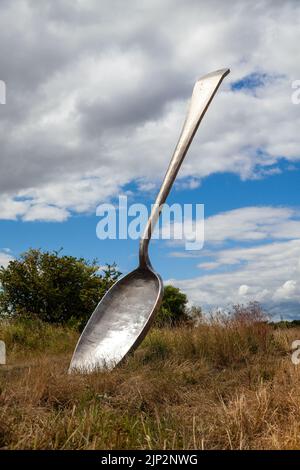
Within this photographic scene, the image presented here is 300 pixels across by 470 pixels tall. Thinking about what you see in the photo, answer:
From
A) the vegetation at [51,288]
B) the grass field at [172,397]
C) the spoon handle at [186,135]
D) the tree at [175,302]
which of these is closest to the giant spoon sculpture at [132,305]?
the spoon handle at [186,135]

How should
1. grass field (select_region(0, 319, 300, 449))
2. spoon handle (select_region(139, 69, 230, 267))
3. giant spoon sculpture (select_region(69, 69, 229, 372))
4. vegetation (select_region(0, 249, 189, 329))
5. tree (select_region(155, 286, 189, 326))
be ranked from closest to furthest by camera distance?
grass field (select_region(0, 319, 300, 449)) < giant spoon sculpture (select_region(69, 69, 229, 372)) < spoon handle (select_region(139, 69, 230, 267)) < vegetation (select_region(0, 249, 189, 329)) < tree (select_region(155, 286, 189, 326))

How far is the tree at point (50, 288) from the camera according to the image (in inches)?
549

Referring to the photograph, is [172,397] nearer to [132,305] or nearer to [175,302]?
[132,305]

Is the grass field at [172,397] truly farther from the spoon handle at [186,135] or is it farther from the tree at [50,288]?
the tree at [50,288]

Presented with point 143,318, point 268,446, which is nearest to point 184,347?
point 143,318

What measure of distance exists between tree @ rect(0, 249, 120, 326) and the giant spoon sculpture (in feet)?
21.4

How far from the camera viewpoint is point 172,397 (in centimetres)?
560

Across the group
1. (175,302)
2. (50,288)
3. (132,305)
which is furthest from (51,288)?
(132,305)

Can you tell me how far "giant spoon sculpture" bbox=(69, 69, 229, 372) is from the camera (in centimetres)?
672

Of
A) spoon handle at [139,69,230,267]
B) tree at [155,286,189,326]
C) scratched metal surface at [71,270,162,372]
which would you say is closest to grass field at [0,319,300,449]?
scratched metal surface at [71,270,162,372]

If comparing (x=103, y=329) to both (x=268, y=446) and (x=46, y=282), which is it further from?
(x=46, y=282)

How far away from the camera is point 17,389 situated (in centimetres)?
537

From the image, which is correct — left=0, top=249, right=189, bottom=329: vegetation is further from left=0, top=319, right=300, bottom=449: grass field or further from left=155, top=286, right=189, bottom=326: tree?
left=0, top=319, right=300, bottom=449: grass field

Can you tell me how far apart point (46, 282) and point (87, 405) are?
29.8 ft
